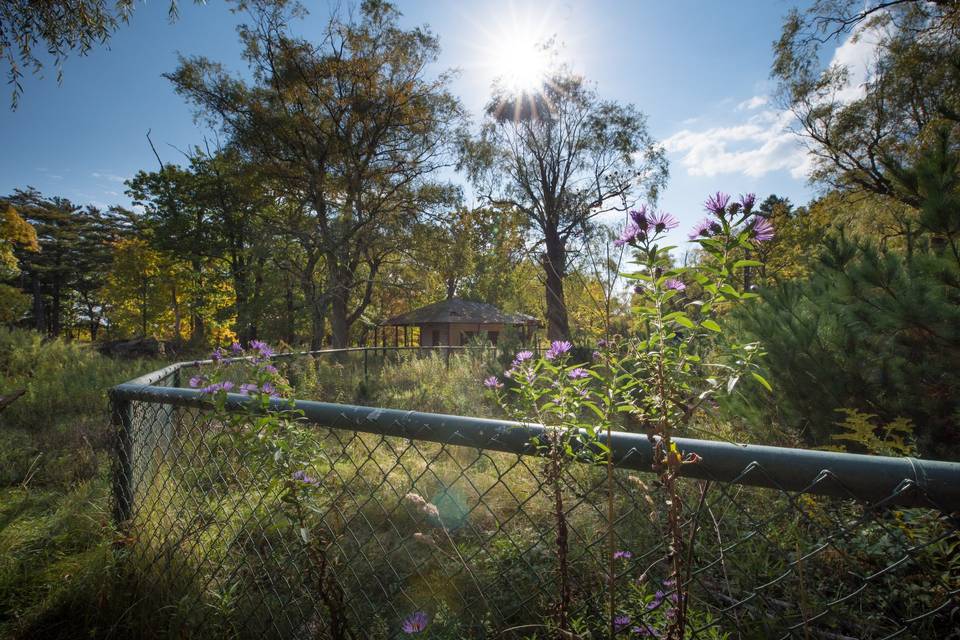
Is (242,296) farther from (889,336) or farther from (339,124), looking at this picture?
(889,336)

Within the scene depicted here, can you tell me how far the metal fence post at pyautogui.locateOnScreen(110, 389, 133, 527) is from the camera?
7.72 feet

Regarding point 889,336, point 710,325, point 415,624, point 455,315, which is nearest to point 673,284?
point 710,325

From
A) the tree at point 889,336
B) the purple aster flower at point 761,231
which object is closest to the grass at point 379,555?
the purple aster flower at point 761,231

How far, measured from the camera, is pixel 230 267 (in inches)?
959

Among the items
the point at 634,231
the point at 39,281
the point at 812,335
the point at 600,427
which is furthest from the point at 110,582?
the point at 39,281

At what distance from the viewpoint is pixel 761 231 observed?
0.96 metres

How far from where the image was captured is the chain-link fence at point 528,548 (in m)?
0.88

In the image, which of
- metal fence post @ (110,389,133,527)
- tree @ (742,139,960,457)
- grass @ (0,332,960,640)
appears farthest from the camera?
tree @ (742,139,960,457)

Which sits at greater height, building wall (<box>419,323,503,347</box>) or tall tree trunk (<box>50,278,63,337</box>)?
tall tree trunk (<box>50,278,63,337</box>)

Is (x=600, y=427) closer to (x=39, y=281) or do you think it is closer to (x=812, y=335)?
(x=812, y=335)

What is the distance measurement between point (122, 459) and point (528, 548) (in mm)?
2143

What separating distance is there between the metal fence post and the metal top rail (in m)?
1.81

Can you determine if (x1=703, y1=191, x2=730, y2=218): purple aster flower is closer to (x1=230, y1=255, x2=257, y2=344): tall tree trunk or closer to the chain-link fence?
the chain-link fence

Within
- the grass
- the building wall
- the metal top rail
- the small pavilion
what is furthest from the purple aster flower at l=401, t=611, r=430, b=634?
the building wall
